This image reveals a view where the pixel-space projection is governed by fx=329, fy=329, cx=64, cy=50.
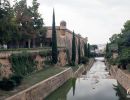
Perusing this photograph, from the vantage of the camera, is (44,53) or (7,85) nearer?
(7,85)

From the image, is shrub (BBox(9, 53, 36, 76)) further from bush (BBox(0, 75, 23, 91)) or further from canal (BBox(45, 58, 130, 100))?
bush (BBox(0, 75, 23, 91))

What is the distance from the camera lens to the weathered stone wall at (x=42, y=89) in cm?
2256

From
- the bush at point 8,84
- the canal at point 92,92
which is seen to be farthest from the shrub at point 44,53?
the bush at point 8,84

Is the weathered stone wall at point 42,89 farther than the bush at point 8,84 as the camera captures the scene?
No

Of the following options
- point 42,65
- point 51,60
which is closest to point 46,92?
point 42,65

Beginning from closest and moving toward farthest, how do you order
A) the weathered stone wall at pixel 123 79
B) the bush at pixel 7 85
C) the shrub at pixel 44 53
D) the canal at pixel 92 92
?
the bush at pixel 7 85 < the canal at pixel 92 92 < the weathered stone wall at pixel 123 79 < the shrub at pixel 44 53

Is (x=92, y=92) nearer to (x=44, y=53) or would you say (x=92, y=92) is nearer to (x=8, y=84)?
(x=8, y=84)

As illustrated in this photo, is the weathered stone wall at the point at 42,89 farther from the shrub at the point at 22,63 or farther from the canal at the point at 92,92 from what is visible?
the shrub at the point at 22,63

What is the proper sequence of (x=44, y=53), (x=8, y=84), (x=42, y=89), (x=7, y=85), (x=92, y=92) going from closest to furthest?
1. (x=7, y=85)
2. (x=8, y=84)
3. (x=42, y=89)
4. (x=92, y=92)
5. (x=44, y=53)

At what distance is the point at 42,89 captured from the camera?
28.5 metres

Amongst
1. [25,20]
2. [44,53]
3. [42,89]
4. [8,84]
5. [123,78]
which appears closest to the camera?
[8,84]

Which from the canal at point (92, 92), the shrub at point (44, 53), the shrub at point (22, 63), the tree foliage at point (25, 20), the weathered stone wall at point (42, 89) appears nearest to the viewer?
the weathered stone wall at point (42, 89)

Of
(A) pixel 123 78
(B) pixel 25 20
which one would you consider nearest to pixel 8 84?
(A) pixel 123 78

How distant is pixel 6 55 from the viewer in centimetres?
3000
